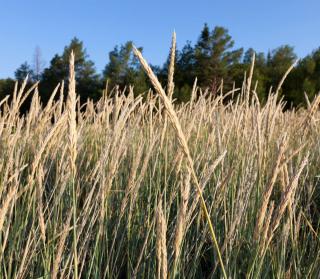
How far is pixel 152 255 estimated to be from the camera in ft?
4.16

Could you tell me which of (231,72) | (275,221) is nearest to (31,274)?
(275,221)

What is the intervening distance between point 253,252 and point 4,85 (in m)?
25.3

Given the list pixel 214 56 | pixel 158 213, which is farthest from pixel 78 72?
pixel 158 213

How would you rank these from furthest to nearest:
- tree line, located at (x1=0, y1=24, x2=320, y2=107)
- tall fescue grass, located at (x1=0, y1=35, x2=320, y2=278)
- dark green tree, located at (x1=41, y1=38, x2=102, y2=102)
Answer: dark green tree, located at (x1=41, y1=38, x2=102, y2=102) < tree line, located at (x1=0, y1=24, x2=320, y2=107) < tall fescue grass, located at (x1=0, y1=35, x2=320, y2=278)

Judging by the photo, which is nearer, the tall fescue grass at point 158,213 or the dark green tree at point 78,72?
the tall fescue grass at point 158,213

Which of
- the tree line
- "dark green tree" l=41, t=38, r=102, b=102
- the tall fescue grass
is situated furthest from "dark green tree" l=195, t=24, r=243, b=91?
the tall fescue grass

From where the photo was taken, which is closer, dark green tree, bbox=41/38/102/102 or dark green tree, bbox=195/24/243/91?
dark green tree, bbox=195/24/243/91

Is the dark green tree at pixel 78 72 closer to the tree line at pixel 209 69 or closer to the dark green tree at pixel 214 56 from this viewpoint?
the tree line at pixel 209 69

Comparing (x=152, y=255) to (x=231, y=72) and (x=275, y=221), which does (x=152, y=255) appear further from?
(x=231, y=72)

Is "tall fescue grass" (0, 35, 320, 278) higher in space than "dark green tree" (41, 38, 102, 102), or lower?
lower

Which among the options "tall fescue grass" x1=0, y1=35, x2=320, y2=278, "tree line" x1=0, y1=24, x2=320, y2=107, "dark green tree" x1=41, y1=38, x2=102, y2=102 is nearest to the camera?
"tall fescue grass" x1=0, y1=35, x2=320, y2=278

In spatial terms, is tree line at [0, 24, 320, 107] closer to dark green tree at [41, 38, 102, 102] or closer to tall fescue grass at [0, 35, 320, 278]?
dark green tree at [41, 38, 102, 102]

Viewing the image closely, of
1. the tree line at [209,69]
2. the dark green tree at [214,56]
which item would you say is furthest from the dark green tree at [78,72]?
the dark green tree at [214,56]

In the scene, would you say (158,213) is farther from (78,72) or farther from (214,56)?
(78,72)
